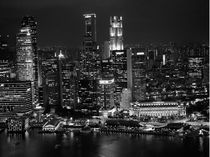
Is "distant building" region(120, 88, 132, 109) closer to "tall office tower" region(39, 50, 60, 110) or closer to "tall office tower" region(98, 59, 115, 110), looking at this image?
"tall office tower" region(98, 59, 115, 110)

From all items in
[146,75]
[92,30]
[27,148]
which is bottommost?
[27,148]

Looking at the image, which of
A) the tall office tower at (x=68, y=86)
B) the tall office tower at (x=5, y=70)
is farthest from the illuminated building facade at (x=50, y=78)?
the tall office tower at (x=5, y=70)

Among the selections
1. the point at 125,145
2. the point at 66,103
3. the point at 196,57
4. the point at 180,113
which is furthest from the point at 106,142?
the point at 196,57

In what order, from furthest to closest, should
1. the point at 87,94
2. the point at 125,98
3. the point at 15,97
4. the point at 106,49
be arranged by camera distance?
the point at 106,49 → the point at 87,94 → the point at 125,98 → the point at 15,97

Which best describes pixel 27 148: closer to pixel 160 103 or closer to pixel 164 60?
pixel 160 103

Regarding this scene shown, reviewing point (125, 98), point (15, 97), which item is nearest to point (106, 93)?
point (125, 98)

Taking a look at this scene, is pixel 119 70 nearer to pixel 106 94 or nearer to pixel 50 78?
pixel 106 94
